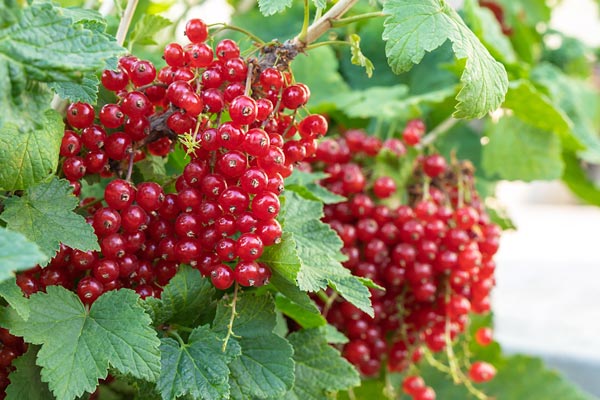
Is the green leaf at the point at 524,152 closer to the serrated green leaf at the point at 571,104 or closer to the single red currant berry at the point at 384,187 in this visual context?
the serrated green leaf at the point at 571,104

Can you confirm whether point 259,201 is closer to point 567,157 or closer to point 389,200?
point 389,200

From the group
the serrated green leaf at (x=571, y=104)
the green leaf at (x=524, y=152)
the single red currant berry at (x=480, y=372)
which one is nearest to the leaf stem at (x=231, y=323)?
the single red currant berry at (x=480, y=372)

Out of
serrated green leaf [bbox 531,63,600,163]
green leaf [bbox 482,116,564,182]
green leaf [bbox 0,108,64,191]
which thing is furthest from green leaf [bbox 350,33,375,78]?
serrated green leaf [bbox 531,63,600,163]

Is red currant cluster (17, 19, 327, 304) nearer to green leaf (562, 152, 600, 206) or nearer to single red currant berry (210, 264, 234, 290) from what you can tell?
single red currant berry (210, 264, 234, 290)

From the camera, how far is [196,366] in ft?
1.36

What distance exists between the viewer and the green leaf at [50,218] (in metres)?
0.39

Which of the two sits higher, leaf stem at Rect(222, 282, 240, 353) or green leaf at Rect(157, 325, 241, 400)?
leaf stem at Rect(222, 282, 240, 353)

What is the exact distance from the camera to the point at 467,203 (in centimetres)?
72

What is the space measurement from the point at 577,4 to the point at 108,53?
147 centimetres

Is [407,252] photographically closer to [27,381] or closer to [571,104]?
[27,381]

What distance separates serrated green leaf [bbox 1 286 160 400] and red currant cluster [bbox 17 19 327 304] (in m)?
0.02

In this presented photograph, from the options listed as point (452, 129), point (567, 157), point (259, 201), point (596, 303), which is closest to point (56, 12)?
point (259, 201)

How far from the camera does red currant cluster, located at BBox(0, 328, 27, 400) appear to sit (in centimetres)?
43

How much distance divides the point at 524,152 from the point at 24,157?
0.63 meters
